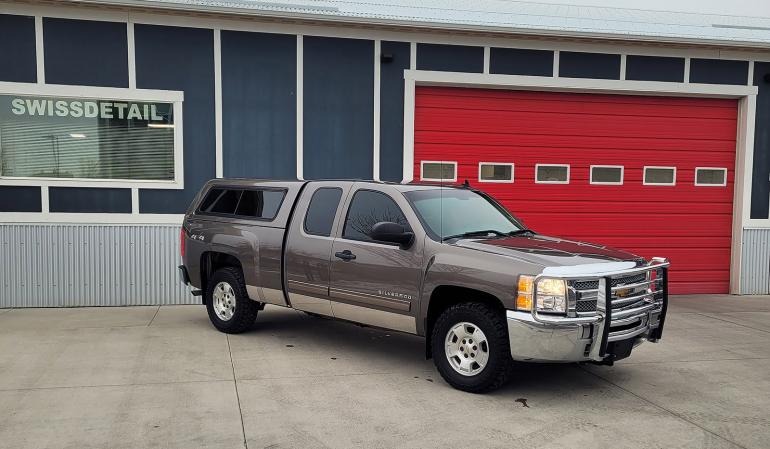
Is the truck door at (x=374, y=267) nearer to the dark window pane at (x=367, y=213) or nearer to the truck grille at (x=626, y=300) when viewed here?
the dark window pane at (x=367, y=213)

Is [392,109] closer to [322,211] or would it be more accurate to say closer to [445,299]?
[322,211]

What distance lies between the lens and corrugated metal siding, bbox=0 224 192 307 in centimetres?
923

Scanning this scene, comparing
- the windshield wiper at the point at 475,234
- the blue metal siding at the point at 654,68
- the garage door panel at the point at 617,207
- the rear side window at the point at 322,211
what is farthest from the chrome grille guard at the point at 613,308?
the blue metal siding at the point at 654,68

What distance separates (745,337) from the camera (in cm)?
780

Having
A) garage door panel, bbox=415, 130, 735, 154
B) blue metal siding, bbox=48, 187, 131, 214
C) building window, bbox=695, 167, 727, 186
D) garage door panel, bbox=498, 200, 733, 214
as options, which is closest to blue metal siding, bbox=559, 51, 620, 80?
garage door panel, bbox=415, 130, 735, 154

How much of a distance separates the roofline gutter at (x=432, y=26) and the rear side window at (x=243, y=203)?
10.1 feet

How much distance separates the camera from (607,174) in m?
11.1

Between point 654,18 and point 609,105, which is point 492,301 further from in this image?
point 654,18

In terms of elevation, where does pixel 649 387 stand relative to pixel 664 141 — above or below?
below

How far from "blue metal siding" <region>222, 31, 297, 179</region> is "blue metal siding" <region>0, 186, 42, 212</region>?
9.17ft

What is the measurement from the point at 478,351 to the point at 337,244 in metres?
1.89

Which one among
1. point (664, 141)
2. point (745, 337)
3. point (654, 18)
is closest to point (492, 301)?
point (745, 337)

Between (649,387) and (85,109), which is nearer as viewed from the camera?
(649,387)

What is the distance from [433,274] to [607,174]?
6721 mm
